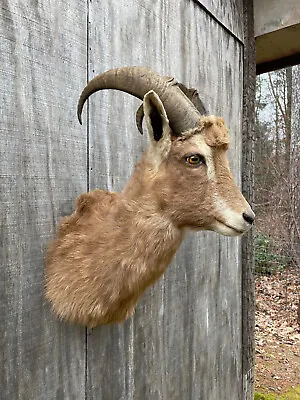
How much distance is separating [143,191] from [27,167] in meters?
0.49

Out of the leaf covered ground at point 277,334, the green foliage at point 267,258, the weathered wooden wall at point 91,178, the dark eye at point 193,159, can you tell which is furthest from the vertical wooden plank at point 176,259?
the green foliage at point 267,258

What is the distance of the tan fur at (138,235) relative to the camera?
68.5 inches

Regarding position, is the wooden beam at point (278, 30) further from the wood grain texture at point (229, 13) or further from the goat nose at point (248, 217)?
the goat nose at point (248, 217)

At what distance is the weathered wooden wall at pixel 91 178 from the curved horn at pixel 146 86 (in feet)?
0.72

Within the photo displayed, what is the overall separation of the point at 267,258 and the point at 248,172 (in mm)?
5324

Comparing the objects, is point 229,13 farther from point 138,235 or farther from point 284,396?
point 284,396

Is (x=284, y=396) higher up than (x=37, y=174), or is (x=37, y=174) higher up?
(x=37, y=174)

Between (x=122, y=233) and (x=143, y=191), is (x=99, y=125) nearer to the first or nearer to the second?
(x=143, y=191)

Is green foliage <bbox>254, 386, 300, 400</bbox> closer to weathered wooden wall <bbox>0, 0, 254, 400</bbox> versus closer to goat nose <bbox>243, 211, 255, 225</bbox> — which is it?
weathered wooden wall <bbox>0, 0, 254, 400</bbox>

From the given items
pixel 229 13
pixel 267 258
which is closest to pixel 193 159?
pixel 229 13

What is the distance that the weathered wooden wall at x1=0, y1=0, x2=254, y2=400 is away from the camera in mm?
1651

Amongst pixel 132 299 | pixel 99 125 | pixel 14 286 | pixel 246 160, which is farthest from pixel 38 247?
pixel 246 160

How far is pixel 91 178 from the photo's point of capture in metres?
2.02

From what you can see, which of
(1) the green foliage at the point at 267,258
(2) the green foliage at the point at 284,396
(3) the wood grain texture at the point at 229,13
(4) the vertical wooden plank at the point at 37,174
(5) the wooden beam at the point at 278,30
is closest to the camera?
(4) the vertical wooden plank at the point at 37,174
